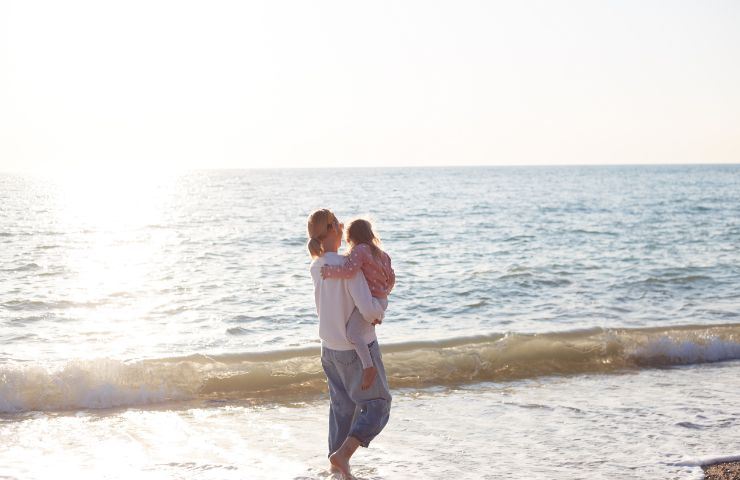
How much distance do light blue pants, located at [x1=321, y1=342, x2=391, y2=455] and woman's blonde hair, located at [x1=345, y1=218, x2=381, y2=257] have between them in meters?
0.67

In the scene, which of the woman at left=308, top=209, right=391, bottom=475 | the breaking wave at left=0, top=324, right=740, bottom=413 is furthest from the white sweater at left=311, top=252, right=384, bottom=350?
the breaking wave at left=0, top=324, right=740, bottom=413

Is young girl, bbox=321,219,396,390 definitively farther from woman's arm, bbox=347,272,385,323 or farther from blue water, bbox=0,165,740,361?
blue water, bbox=0,165,740,361

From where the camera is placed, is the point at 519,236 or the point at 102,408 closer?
the point at 102,408

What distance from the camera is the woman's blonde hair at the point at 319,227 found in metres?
5.29

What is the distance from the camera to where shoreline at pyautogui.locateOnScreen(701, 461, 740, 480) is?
228 inches

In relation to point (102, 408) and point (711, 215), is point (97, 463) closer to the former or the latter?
point (102, 408)

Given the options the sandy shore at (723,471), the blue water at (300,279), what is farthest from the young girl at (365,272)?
the blue water at (300,279)

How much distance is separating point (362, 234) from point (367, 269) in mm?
230

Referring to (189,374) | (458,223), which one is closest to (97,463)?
(189,374)

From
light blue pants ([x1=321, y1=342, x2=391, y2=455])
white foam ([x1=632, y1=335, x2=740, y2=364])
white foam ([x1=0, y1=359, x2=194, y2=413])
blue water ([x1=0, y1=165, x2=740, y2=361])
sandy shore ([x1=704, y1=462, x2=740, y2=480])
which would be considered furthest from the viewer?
blue water ([x1=0, y1=165, x2=740, y2=361])

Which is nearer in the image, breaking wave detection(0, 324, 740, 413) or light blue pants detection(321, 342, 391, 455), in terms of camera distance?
light blue pants detection(321, 342, 391, 455)

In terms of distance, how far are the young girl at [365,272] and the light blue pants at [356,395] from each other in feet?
0.25

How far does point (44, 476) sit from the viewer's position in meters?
6.05

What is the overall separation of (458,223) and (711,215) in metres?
12.2
